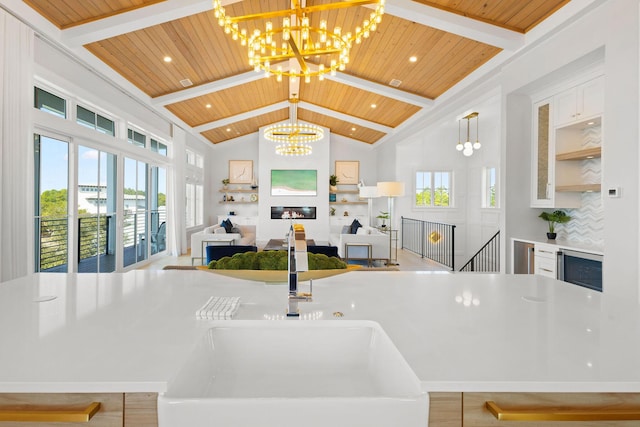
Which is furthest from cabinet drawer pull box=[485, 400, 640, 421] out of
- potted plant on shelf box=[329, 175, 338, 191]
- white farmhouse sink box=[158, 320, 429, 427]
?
potted plant on shelf box=[329, 175, 338, 191]

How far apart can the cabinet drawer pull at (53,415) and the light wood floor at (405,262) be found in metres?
6.52

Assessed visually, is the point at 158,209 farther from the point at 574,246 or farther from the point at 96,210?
the point at 574,246

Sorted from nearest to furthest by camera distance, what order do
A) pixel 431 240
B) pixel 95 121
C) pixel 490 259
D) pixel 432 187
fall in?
1. pixel 95 121
2. pixel 490 259
3. pixel 431 240
4. pixel 432 187

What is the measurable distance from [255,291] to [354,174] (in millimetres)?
10758

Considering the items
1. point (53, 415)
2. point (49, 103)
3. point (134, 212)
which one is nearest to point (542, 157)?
point (53, 415)

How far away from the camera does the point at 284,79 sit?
25.8ft

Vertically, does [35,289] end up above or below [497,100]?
below

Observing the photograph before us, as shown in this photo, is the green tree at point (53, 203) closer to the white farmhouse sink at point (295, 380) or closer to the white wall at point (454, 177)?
the white farmhouse sink at point (295, 380)

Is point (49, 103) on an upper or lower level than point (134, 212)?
upper

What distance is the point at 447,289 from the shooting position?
1580 mm

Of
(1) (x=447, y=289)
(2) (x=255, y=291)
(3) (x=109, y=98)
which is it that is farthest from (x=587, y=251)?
(3) (x=109, y=98)

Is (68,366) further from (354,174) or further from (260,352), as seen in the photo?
(354,174)

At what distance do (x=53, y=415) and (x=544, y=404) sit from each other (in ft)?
3.27

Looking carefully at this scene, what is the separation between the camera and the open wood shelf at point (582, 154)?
383 centimetres
